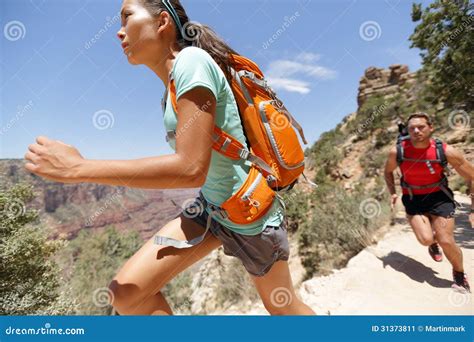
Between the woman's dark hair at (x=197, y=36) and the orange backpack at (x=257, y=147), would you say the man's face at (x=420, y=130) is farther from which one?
the woman's dark hair at (x=197, y=36)

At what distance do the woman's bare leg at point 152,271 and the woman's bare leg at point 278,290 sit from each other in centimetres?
29

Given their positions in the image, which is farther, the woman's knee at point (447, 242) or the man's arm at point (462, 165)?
the woman's knee at point (447, 242)

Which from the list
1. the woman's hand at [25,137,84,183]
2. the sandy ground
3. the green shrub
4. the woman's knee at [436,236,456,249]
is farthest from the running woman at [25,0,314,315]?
the green shrub

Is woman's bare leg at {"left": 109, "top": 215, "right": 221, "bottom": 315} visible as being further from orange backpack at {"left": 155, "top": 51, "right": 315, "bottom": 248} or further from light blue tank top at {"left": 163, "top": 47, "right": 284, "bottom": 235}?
light blue tank top at {"left": 163, "top": 47, "right": 284, "bottom": 235}

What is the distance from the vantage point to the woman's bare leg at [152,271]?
111cm

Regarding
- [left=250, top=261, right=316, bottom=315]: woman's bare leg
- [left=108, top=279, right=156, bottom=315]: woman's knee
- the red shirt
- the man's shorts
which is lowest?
[left=108, top=279, right=156, bottom=315]: woman's knee

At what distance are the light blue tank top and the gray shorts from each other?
0.03 metres

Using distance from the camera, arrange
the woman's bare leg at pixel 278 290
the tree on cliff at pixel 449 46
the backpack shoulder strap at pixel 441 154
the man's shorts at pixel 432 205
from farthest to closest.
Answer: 1. the tree on cliff at pixel 449 46
2. the man's shorts at pixel 432 205
3. the backpack shoulder strap at pixel 441 154
4. the woman's bare leg at pixel 278 290

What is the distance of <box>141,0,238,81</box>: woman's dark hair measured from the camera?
104 cm

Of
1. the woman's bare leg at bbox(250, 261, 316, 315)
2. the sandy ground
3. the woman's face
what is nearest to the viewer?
the woman's face

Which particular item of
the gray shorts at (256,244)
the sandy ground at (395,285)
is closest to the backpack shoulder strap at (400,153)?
the sandy ground at (395,285)

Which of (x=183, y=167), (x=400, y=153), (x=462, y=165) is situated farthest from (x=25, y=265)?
(x=462, y=165)

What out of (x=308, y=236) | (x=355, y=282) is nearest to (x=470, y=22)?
(x=355, y=282)

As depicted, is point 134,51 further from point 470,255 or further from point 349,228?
point 349,228
